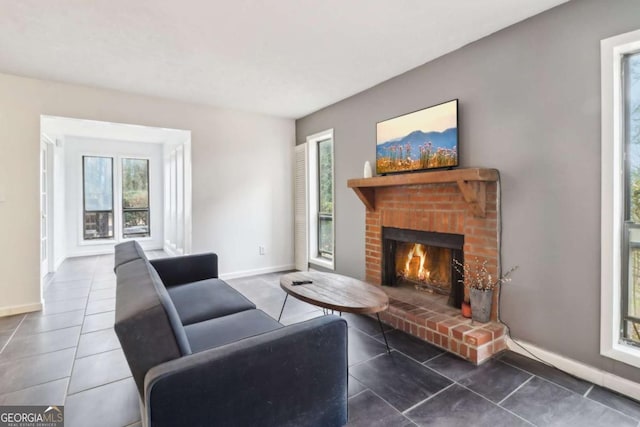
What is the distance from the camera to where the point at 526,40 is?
91.5 inches

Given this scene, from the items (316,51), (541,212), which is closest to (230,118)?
(316,51)

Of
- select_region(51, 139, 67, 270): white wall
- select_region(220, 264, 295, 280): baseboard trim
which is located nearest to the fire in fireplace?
select_region(220, 264, 295, 280): baseboard trim

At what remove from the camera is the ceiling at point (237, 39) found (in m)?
2.16

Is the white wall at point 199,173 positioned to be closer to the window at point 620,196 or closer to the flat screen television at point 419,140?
the flat screen television at point 419,140

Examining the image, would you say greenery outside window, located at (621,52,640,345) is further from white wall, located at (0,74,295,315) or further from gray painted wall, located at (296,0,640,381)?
white wall, located at (0,74,295,315)

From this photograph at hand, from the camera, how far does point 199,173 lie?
14.5 ft

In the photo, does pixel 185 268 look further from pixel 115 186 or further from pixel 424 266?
pixel 115 186

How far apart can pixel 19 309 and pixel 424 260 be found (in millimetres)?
4337

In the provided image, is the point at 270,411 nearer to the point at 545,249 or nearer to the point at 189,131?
the point at 545,249

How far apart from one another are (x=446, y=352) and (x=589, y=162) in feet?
5.41

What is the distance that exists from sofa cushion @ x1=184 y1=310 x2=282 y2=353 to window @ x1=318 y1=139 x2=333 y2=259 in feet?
8.75

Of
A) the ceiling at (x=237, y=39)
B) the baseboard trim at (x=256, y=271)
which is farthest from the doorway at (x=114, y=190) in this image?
the ceiling at (x=237, y=39)

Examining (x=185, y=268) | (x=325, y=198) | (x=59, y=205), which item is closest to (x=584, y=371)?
(x=185, y=268)

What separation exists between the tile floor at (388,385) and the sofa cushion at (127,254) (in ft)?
2.51
